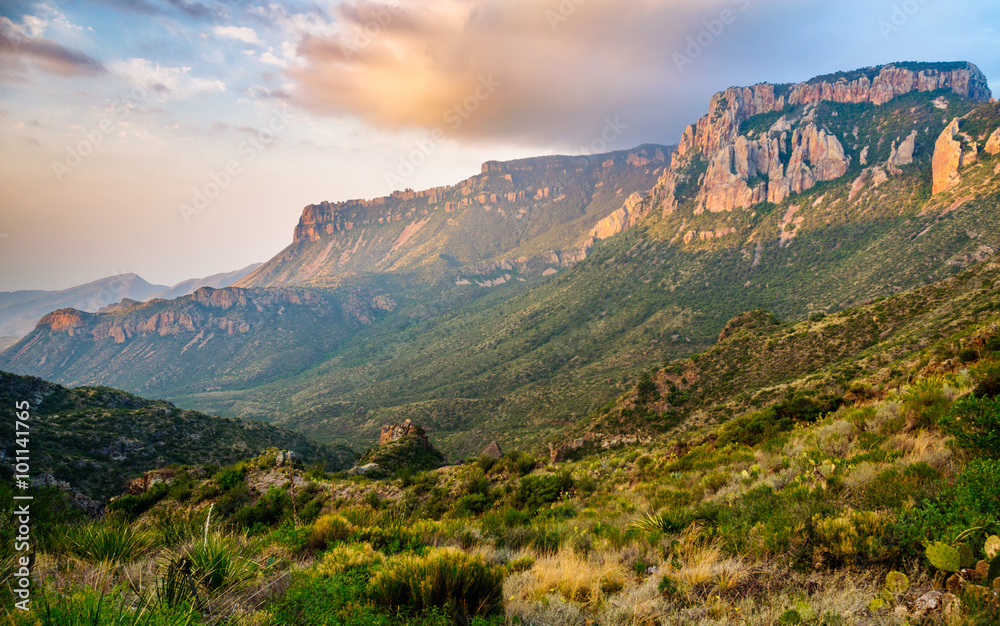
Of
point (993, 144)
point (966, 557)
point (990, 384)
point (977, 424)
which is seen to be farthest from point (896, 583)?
point (993, 144)

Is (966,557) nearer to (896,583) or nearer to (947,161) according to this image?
(896,583)

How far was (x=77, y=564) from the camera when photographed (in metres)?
4.38

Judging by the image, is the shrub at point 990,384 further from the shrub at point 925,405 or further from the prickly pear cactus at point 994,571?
the prickly pear cactus at point 994,571

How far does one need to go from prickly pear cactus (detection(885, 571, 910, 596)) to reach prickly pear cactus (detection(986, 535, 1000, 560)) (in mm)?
547

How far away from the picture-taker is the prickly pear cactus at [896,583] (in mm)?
2861

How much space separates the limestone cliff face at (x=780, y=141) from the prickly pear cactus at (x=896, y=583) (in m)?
136

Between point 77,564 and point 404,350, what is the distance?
5151 inches

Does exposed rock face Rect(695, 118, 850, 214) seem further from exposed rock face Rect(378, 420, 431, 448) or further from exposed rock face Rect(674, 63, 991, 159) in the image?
exposed rock face Rect(378, 420, 431, 448)

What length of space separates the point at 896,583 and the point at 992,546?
2.23 feet

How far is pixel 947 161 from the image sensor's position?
3088 inches

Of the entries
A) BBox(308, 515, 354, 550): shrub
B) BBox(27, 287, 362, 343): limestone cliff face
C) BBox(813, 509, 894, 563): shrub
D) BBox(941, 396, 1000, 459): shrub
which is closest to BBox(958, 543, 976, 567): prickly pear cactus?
BBox(813, 509, 894, 563): shrub

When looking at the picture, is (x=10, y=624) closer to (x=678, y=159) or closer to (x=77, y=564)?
(x=77, y=564)

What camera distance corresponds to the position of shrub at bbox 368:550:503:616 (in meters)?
3.60

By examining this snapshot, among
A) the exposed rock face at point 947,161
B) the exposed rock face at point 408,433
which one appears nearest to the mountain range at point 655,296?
the exposed rock face at point 947,161
